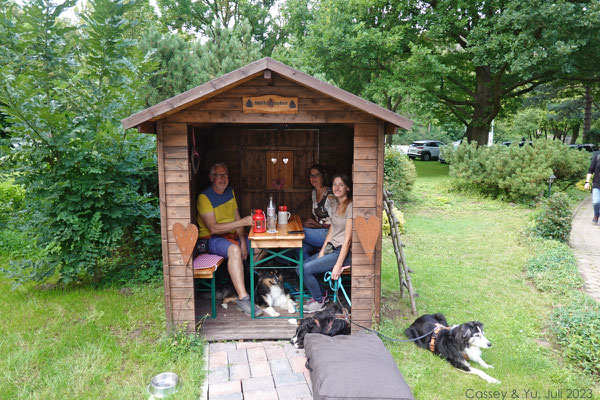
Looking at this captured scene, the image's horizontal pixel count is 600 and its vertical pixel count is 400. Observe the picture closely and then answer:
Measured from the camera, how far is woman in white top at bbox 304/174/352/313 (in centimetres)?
495

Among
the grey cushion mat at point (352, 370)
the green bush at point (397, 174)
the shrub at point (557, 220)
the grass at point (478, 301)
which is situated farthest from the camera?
the green bush at point (397, 174)

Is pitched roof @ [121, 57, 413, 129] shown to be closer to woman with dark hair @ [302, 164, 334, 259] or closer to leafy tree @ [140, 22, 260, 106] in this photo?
woman with dark hair @ [302, 164, 334, 259]

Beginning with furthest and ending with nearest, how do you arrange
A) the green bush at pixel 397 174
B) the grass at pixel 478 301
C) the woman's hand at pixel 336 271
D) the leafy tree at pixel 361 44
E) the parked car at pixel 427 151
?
1. the parked car at pixel 427 151
2. the leafy tree at pixel 361 44
3. the green bush at pixel 397 174
4. the woman's hand at pixel 336 271
5. the grass at pixel 478 301

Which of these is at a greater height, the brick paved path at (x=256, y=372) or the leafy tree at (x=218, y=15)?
the leafy tree at (x=218, y=15)

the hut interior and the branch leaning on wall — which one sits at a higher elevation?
the hut interior

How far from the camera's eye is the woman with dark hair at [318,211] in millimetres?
5551

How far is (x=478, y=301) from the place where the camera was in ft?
18.7

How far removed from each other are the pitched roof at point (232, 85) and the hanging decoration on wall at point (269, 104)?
22cm

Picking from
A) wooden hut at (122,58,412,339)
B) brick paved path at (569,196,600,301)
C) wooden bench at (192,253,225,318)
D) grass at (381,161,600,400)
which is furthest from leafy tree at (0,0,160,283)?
brick paved path at (569,196,600,301)

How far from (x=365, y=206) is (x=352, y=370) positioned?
5.67 ft

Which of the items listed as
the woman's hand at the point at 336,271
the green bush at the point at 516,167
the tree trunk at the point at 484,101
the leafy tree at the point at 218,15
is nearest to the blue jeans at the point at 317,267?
the woman's hand at the point at 336,271

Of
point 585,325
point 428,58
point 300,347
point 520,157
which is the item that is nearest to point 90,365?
point 300,347

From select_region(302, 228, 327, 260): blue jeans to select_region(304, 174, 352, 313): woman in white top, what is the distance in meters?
0.32

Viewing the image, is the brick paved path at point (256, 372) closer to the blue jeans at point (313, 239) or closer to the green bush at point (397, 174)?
the blue jeans at point (313, 239)
